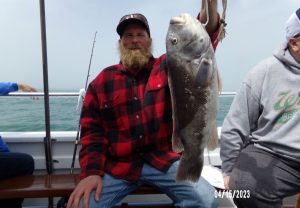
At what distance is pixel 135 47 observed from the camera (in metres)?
2.77

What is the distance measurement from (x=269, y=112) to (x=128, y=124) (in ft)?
3.84

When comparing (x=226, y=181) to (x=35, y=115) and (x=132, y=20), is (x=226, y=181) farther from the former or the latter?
(x=35, y=115)

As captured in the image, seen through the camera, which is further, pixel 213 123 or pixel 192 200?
pixel 192 200

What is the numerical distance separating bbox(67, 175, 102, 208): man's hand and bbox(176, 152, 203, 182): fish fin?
81 cm

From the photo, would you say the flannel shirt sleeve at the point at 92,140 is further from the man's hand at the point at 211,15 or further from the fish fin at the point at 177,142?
the man's hand at the point at 211,15

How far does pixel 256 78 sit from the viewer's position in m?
2.71

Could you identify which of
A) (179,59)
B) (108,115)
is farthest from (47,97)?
(179,59)

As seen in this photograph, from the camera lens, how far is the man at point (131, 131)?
258 cm

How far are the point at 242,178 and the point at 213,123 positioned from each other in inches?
34.3

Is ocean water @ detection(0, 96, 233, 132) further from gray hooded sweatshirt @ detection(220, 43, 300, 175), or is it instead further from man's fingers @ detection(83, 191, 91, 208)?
man's fingers @ detection(83, 191, 91, 208)

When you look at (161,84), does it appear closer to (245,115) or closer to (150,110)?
(150,110)

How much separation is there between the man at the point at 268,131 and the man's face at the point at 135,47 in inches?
34.8

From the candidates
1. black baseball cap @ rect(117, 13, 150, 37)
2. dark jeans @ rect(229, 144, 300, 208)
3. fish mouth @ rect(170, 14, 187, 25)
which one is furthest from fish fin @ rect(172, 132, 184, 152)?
black baseball cap @ rect(117, 13, 150, 37)

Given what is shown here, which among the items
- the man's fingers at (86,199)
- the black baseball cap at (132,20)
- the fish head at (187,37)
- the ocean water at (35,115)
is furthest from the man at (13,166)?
the ocean water at (35,115)
